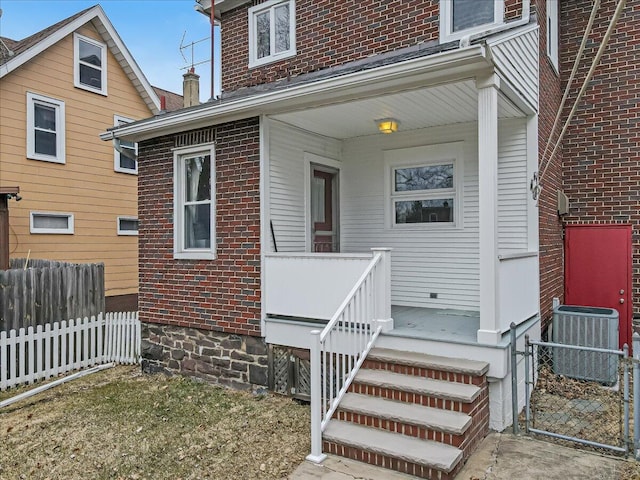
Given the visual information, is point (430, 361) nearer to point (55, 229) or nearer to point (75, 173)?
point (55, 229)

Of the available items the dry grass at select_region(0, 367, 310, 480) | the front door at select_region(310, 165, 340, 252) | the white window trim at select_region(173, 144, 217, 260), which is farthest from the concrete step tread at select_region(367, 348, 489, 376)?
the white window trim at select_region(173, 144, 217, 260)

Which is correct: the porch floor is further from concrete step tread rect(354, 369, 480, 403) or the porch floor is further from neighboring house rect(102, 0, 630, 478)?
concrete step tread rect(354, 369, 480, 403)

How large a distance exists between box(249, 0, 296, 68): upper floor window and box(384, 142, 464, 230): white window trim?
261cm

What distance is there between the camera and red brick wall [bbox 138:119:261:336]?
250 inches

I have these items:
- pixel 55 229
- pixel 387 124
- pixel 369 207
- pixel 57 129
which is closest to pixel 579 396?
pixel 369 207

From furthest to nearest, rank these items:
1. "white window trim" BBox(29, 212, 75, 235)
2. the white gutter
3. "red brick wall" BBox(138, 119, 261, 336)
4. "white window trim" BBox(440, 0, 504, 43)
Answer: "white window trim" BBox(29, 212, 75, 235)
"red brick wall" BBox(138, 119, 261, 336)
"white window trim" BBox(440, 0, 504, 43)
the white gutter

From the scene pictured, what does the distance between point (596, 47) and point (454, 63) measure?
4523 millimetres

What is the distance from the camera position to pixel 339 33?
744 cm

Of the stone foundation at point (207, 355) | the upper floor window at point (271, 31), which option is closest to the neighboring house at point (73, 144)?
the upper floor window at point (271, 31)

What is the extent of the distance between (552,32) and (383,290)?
515 centimetres

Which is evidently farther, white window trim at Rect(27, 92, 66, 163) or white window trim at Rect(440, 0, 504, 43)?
white window trim at Rect(27, 92, 66, 163)

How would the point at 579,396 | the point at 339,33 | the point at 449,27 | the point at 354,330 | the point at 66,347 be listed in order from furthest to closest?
the point at 66,347, the point at 339,33, the point at 449,27, the point at 579,396, the point at 354,330

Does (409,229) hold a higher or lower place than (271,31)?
lower

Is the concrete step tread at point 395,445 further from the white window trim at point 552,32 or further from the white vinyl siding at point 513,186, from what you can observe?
the white window trim at point 552,32
